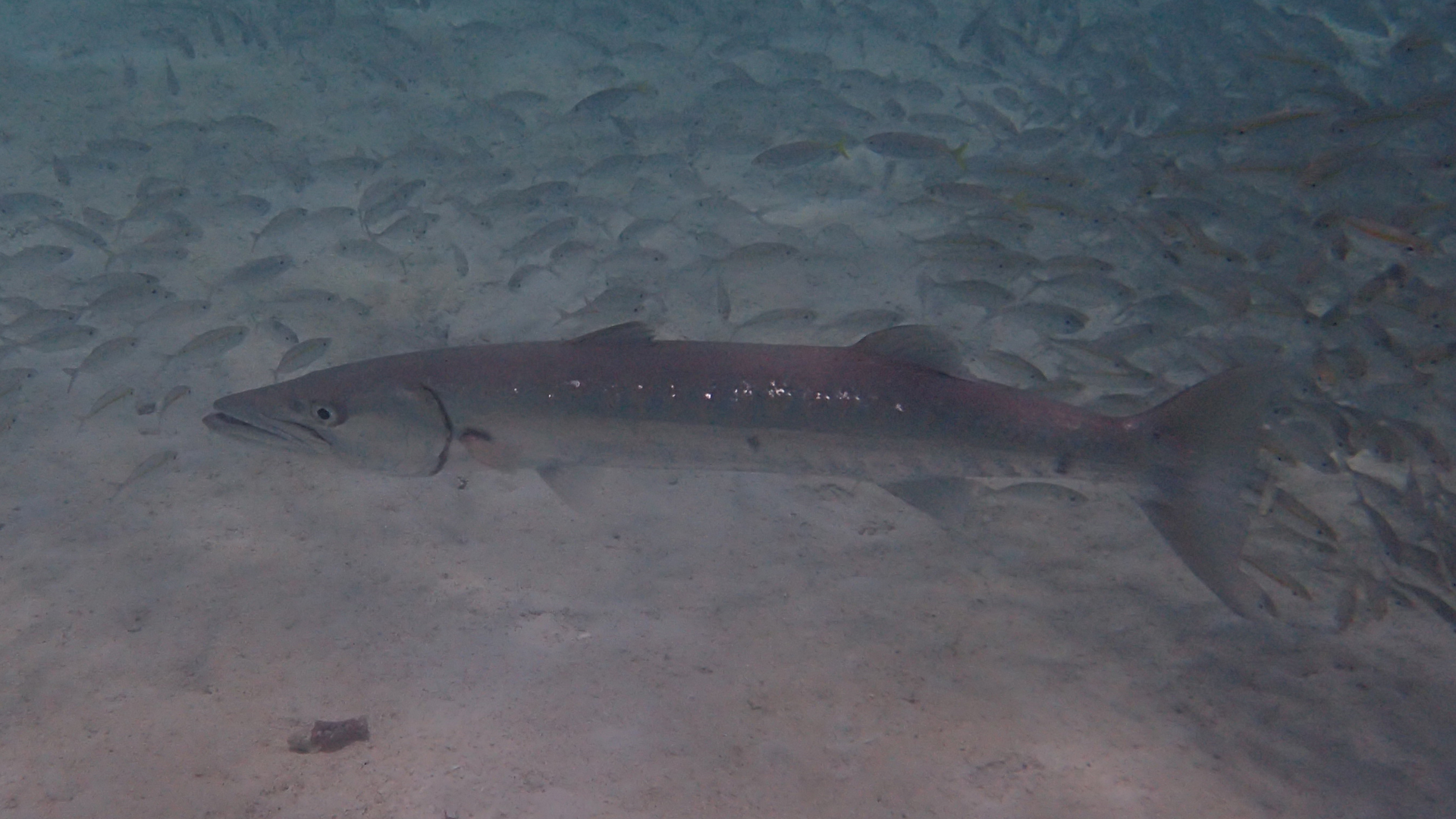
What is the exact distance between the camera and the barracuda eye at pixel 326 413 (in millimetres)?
3338

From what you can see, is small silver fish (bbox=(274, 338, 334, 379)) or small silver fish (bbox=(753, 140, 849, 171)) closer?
small silver fish (bbox=(274, 338, 334, 379))

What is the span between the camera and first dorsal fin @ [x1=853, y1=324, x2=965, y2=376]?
10.9ft

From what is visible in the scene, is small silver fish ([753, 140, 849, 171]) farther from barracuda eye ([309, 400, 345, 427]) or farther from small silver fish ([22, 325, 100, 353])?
small silver fish ([22, 325, 100, 353])

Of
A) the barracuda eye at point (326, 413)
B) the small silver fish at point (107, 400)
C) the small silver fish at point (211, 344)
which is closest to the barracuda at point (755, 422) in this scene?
the barracuda eye at point (326, 413)

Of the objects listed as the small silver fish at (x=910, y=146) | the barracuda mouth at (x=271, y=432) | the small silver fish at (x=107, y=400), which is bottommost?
the small silver fish at (x=107, y=400)

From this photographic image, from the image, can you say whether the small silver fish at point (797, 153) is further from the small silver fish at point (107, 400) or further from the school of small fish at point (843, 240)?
the small silver fish at point (107, 400)

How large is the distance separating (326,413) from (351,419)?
103mm

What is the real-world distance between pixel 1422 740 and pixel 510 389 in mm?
4017

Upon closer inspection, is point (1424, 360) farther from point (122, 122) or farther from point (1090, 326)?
point (122, 122)

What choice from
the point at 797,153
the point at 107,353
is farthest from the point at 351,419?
the point at 797,153

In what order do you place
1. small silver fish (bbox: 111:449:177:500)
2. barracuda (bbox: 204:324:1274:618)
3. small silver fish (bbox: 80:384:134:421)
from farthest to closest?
1. small silver fish (bbox: 80:384:134:421)
2. small silver fish (bbox: 111:449:177:500)
3. barracuda (bbox: 204:324:1274:618)

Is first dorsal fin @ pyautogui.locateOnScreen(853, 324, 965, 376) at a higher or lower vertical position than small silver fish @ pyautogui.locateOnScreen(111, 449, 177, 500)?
higher

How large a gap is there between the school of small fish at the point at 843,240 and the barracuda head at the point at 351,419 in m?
1.77

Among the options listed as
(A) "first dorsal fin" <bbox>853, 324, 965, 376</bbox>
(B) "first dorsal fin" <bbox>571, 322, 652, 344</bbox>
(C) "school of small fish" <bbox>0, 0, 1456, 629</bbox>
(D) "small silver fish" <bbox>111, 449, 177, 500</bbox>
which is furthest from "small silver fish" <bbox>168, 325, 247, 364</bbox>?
(A) "first dorsal fin" <bbox>853, 324, 965, 376</bbox>
